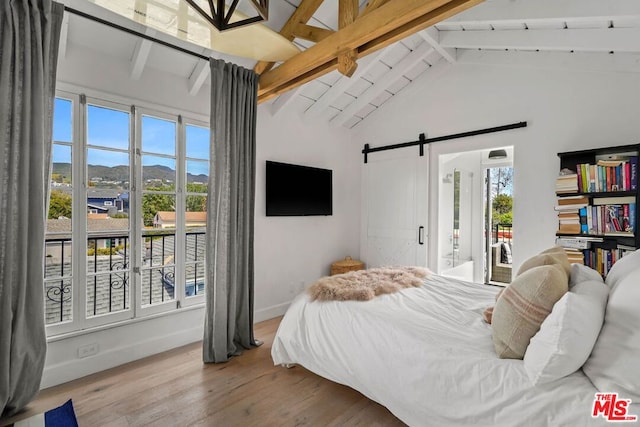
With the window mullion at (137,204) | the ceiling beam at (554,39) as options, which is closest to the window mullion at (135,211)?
the window mullion at (137,204)

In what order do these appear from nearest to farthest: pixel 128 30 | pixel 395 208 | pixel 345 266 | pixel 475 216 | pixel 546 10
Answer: pixel 128 30
pixel 546 10
pixel 345 266
pixel 395 208
pixel 475 216

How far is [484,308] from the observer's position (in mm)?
2135

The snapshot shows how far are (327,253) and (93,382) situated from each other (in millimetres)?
2906

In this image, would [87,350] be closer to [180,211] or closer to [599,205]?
[180,211]

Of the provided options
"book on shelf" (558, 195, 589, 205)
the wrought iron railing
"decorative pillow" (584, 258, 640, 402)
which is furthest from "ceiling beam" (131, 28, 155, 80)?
the wrought iron railing

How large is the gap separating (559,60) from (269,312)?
4.15 m

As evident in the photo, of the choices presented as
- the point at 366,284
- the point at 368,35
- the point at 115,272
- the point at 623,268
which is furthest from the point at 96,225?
the point at 623,268

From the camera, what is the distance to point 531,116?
130 inches

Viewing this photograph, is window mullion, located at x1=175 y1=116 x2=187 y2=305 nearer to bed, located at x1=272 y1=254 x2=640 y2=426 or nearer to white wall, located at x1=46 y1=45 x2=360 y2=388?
white wall, located at x1=46 y1=45 x2=360 y2=388

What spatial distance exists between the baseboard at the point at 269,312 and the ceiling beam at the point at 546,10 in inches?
142

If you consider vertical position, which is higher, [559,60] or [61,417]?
[559,60]

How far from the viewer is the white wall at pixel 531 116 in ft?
9.39

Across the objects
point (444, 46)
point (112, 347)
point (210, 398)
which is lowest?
point (210, 398)

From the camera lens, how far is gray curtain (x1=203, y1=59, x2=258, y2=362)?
8.82 feet
